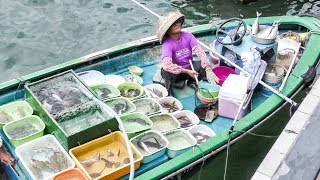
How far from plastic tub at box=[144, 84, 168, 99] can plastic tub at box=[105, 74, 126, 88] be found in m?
0.40

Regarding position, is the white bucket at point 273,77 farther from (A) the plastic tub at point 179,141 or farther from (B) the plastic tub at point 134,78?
(B) the plastic tub at point 134,78

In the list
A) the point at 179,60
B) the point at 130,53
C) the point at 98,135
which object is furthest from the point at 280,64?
the point at 98,135

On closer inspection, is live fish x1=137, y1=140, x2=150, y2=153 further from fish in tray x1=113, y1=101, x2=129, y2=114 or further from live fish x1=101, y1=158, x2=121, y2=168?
fish in tray x1=113, y1=101, x2=129, y2=114

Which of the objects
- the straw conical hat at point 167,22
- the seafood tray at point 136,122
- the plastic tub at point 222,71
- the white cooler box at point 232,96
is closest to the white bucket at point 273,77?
the white cooler box at point 232,96

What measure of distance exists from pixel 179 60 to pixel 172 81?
0.33m

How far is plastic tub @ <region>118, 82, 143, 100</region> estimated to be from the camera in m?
6.24

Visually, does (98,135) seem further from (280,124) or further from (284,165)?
(280,124)

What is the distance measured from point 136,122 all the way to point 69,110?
900 millimetres

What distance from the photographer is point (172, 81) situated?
636cm

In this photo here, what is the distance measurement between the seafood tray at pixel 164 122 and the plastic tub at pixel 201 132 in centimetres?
23

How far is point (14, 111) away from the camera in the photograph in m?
5.72

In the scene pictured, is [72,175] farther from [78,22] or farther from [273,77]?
[78,22]

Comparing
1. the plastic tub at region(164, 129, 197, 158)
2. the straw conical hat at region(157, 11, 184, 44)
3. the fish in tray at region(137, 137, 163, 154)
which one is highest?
the straw conical hat at region(157, 11, 184, 44)

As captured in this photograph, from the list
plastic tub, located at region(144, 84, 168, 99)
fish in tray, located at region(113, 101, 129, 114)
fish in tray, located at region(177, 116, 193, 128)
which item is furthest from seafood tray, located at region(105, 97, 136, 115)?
fish in tray, located at region(177, 116, 193, 128)
